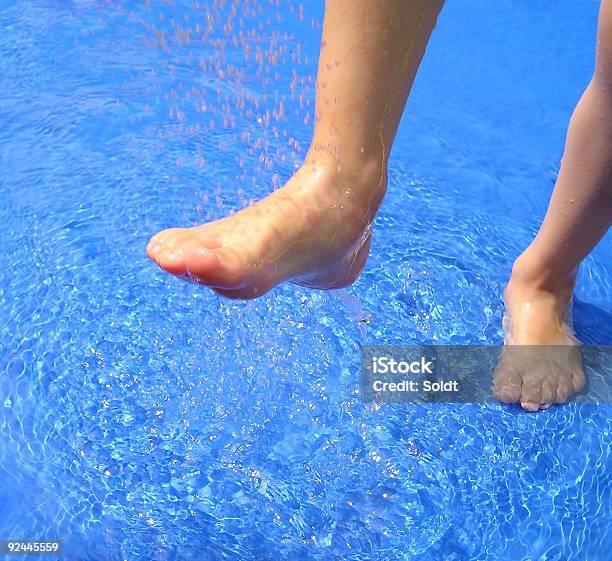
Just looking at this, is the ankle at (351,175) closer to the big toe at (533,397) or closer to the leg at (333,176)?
the leg at (333,176)

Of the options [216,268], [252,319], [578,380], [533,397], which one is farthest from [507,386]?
[216,268]

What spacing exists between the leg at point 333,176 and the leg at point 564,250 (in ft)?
1.64

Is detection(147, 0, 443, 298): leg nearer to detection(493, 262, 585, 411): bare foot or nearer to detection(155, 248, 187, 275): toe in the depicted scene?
detection(155, 248, 187, 275): toe

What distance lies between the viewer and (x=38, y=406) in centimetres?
159

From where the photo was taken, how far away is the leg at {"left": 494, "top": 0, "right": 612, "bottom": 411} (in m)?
1.46

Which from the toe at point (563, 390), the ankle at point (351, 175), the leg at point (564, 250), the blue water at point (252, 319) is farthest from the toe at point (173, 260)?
the toe at point (563, 390)

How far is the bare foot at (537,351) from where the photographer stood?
1672mm

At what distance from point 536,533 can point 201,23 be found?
82.2 inches

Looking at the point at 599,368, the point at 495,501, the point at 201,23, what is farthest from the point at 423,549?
the point at 201,23

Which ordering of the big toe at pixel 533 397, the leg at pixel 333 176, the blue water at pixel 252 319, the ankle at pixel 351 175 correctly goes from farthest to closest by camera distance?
the big toe at pixel 533 397, the blue water at pixel 252 319, the ankle at pixel 351 175, the leg at pixel 333 176

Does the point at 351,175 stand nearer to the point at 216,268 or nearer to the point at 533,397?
the point at 216,268

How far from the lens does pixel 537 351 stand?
1.70 m

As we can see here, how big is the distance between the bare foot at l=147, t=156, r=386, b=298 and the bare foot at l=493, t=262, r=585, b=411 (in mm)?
571

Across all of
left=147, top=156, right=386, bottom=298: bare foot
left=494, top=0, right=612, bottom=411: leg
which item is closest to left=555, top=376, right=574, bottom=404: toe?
left=494, top=0, right=612, bottom=411: leg
